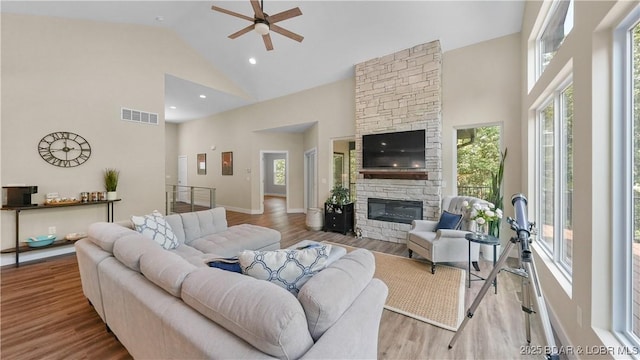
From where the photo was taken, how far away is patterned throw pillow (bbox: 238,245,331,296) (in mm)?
1221

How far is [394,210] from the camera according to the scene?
15.3 feet

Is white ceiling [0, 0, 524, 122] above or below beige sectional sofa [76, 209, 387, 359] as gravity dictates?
above

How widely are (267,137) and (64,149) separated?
4.50m

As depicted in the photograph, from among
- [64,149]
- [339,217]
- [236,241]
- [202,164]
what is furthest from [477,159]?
[202,164]

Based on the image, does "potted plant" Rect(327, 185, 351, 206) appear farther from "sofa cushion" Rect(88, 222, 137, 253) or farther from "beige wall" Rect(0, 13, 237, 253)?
"sofa cushion" Rect(88, 222, 137, 253)

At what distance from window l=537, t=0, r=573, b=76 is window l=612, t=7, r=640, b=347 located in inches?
33.2

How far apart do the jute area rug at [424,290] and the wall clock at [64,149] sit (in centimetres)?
509

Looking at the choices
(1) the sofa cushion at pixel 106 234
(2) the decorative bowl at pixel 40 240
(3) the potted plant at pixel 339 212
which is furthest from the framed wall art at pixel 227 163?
(1) the sofa cushion at pixel 106 234

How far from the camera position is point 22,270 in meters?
3.18

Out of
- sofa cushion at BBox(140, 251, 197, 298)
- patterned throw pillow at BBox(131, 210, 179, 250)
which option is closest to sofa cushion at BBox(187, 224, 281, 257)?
patterned throw pillow at BBox(131, 210, 179, 250)

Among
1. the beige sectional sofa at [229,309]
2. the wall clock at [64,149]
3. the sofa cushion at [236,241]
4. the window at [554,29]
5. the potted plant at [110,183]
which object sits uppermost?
the window at [554,29]

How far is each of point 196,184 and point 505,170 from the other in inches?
359

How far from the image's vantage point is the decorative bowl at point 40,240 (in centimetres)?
347

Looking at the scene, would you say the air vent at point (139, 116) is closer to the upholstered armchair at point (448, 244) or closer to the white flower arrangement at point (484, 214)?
the upholstered armchair at point (448, 244)
